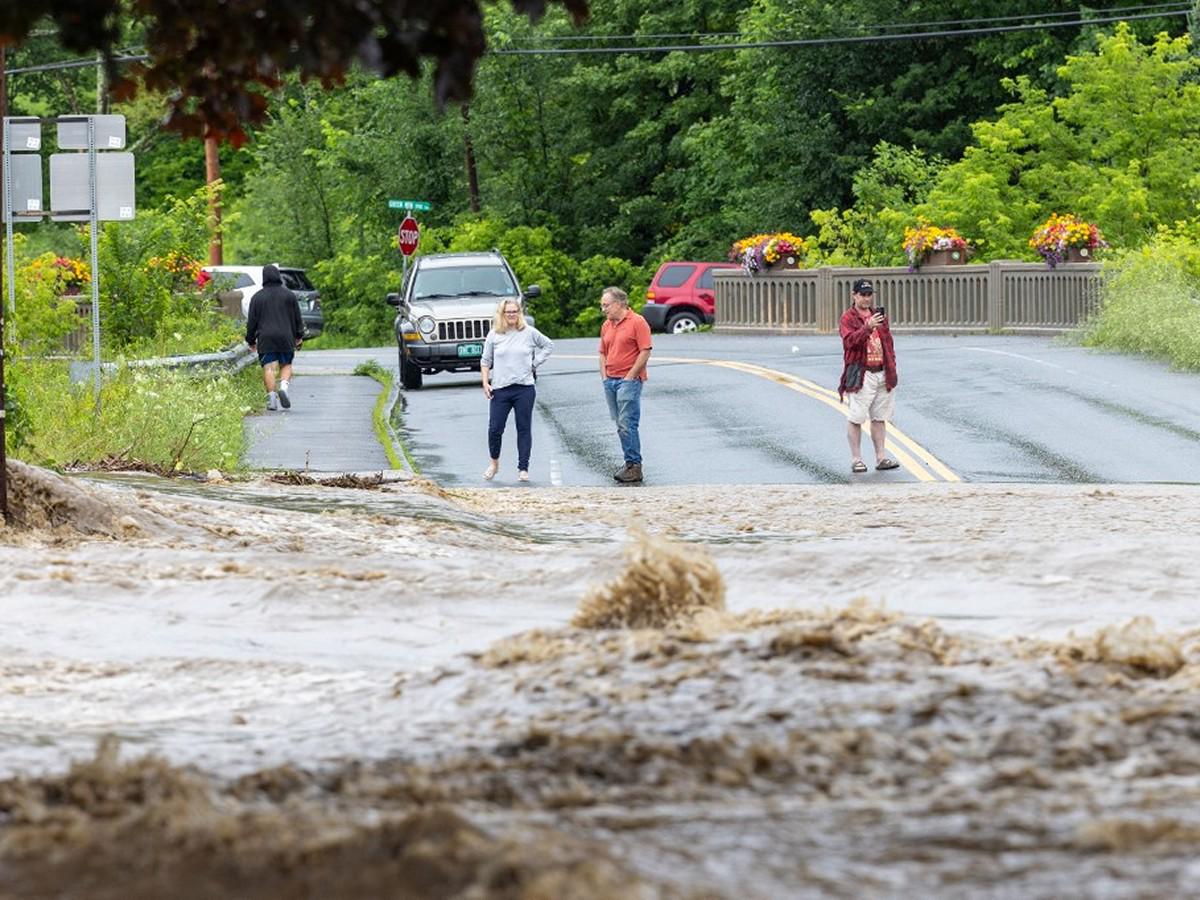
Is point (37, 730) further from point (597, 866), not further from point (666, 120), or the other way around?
point (666, 120)

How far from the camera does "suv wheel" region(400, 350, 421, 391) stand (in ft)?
103

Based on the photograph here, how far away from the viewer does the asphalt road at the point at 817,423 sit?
20.3 m

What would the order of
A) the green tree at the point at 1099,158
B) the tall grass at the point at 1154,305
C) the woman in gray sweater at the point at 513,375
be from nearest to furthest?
the woman in gray sweater at the point at 513,375 < the tall grass at the point at 1154,305 < the green tree at the point at 1099,158

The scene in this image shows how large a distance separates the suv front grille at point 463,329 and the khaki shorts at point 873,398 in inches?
466

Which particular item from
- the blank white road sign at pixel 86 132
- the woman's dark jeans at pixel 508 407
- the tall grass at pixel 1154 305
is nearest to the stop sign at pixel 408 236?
the tall grass at pixel 1154 305

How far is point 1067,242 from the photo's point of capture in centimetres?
3769

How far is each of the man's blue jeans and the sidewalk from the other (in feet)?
7.28

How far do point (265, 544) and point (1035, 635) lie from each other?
511 cm

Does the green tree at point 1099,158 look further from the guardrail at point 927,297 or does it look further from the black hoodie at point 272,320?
the black hoodie at point 272,320

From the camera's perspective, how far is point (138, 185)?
79.1 metres

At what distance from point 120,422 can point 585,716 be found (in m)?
12.6

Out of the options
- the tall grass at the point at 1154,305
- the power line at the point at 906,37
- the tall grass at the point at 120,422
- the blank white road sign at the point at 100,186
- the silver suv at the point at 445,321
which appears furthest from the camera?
the power line at the point at 906,37

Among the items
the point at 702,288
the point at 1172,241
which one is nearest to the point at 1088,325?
the point at 1172,241

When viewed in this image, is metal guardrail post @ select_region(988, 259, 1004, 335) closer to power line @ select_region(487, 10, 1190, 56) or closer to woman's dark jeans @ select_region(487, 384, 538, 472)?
power line @ select_region(487, 10, 1190, 56)
